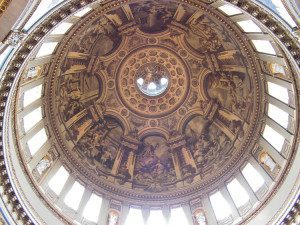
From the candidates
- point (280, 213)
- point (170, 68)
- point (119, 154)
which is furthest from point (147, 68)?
point (280, 213)

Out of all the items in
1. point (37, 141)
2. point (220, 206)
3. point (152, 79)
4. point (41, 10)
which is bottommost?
point (41, 10)

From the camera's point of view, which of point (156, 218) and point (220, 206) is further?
point (156, 218)

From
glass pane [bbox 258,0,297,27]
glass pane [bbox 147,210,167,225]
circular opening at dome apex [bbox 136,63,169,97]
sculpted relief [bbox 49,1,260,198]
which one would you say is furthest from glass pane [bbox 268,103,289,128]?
circular opening at dome apex [bbox 136,63,169,97]

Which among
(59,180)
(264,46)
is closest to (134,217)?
(59,180)

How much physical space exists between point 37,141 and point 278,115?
1291 centimetres

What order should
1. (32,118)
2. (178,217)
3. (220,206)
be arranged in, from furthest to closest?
(178,217) → (220,206) → (32,118)

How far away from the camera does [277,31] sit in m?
15.0

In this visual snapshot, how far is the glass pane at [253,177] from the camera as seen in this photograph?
2152cm

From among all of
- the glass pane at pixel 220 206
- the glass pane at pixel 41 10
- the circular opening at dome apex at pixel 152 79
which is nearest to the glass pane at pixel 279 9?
the glass pane at pixel 41 10

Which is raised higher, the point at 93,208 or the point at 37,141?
the point at 37,141

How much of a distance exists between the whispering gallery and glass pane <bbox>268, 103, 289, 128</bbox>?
108 millimetres

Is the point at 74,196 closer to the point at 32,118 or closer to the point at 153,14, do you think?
the point at 32,118

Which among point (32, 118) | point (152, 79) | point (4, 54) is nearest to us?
point (4, 54)

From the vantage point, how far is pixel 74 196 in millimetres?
22812
